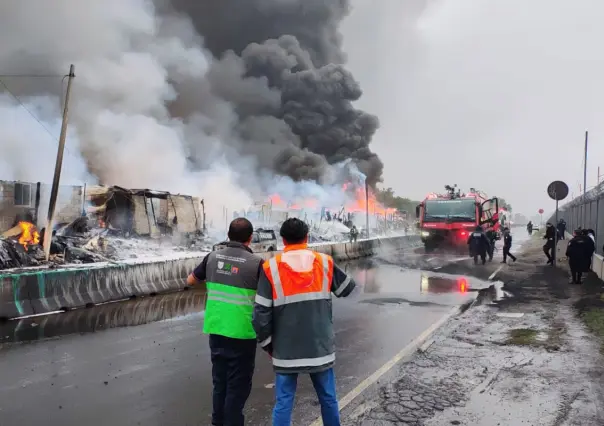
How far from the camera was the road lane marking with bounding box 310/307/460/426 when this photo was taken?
4172 mm

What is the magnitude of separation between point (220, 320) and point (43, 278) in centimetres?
655

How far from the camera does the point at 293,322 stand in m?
2.88

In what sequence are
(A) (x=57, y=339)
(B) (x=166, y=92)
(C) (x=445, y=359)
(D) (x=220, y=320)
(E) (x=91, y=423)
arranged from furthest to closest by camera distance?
1. (B) (x=166, y=92)
2. (A) (x=57, y=339)
3. (C) (x=445, y=359)
4. (E) (x=91, y=423)
5. (D) (x=220, y=320)

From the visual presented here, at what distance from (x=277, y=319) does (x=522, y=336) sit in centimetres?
487

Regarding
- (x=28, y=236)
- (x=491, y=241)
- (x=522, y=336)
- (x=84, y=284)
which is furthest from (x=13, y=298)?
(x=491, y=241)

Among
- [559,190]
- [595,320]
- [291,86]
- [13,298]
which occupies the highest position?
[291,86]

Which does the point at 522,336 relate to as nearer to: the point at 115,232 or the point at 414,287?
the point at 414,287

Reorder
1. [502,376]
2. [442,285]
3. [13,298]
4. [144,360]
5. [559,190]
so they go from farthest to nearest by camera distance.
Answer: [559,190] < [442,285] < [13,298] < [144,360] < [502,376]

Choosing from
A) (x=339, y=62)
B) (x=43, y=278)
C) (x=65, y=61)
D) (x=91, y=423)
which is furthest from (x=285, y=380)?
(x=339, y=62)

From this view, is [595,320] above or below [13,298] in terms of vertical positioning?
below

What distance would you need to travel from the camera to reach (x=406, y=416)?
3.80 meters

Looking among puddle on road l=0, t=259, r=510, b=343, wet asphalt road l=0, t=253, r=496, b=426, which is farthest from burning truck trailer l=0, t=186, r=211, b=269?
wet asphalt road l=0, t=253, r=496, b=426

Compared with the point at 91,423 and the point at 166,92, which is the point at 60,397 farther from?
the point at 166,92

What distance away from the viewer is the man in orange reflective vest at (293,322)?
288 cm
